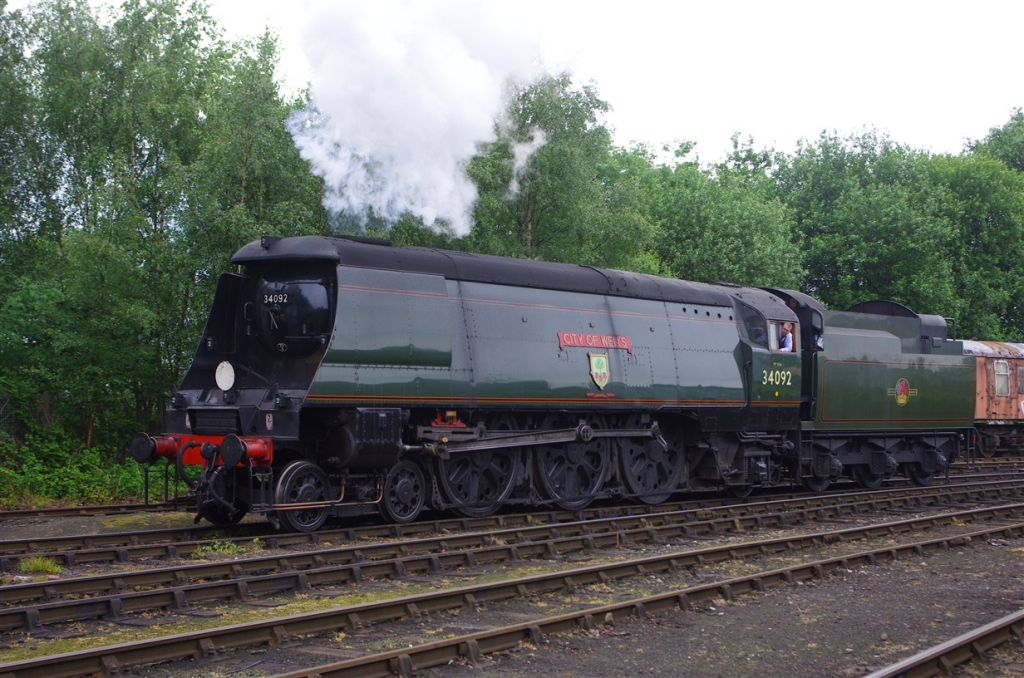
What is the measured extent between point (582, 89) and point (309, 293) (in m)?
12.5

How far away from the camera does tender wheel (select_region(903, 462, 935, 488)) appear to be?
20656 mm

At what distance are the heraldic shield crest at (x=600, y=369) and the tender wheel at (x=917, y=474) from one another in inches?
345

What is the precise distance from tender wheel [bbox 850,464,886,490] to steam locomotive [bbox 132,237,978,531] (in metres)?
0.04

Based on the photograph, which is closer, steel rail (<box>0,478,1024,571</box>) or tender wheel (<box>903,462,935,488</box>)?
steel rail (<box>0,478,1024,571</box>)

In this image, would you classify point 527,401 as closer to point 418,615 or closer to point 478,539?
point 478,539

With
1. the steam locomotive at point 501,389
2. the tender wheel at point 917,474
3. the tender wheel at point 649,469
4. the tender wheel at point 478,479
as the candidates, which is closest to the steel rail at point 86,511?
the steam locomotive at point 501,389

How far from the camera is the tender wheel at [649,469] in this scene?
1597 centimetres

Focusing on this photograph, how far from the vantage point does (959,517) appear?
1506 centimetres

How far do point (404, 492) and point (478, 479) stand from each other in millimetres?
1399

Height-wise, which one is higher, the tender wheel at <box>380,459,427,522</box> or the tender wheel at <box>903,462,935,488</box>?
the tender wheel at <box>380,459,427,522</box>

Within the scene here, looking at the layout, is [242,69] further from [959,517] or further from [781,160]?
[781,160]

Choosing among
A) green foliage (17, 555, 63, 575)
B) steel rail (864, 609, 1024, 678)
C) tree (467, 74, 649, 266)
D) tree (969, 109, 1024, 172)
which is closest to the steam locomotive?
green foliage (17, 555, 63, 575)

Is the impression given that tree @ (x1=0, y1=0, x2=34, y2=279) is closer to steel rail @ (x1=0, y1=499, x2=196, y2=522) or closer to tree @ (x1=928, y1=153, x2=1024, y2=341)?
steel rail @ (x1=0, y1=499, x2=196, y2=522)

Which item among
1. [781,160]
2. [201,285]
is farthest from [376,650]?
[781,160]
